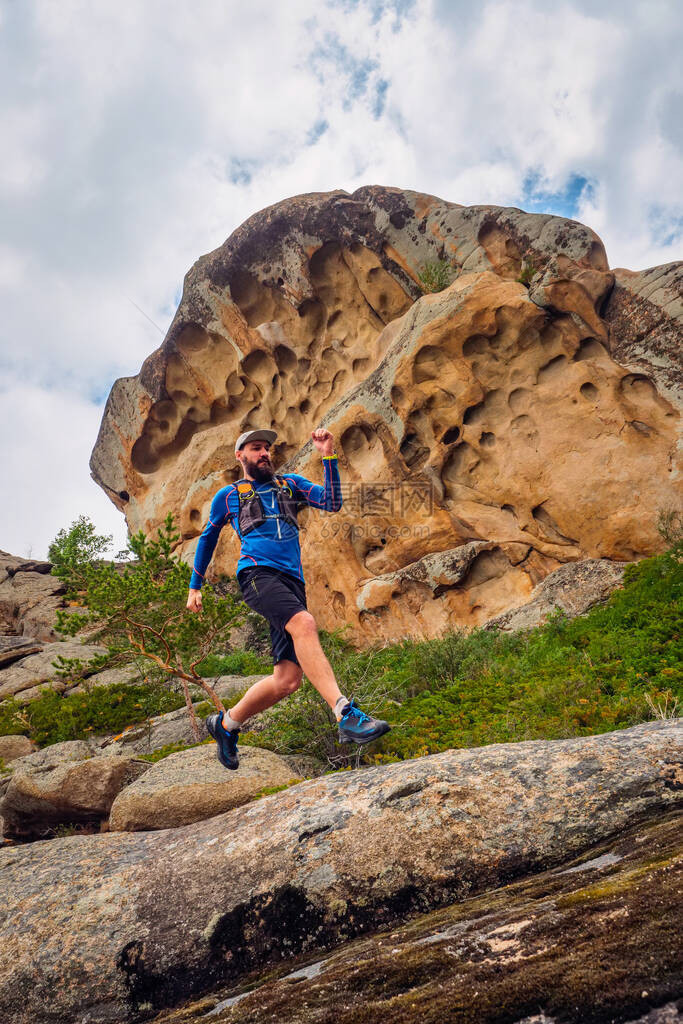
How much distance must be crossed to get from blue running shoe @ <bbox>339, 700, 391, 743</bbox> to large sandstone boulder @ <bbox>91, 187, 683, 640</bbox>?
1122cm

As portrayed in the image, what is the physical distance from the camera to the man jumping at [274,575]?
3836mm

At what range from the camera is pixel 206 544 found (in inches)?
190

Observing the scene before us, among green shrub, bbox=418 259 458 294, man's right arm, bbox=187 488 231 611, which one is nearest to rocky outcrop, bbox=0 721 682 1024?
man's right arm, bbox=187 488 231 611

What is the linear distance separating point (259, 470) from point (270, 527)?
18.1 inches

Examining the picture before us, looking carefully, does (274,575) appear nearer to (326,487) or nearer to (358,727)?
(326,487)

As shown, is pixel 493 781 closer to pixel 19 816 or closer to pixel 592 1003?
pixel 592 1003

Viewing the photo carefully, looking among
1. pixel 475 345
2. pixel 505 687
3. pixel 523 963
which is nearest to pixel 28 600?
pixel 475 345

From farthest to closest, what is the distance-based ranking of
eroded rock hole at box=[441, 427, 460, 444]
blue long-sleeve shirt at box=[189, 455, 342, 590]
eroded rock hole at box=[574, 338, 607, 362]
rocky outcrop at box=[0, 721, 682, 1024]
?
eroded rock hole at box=[441, 427, 460, 444]
eroded rock hole at box=[574, 338, 607, 362]
blue long-sleeve shirt at box=[189, 455, 342, 590]
rocky outcrop at box=[0, 721, 682, 1024]

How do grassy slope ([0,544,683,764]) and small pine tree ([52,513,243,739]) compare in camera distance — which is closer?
grassy slope ([0,544,683,764])

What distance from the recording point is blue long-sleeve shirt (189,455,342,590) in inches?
164

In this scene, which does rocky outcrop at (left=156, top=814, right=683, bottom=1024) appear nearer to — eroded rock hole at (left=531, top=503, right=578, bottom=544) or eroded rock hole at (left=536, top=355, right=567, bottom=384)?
eroded rock hole at (left=531, top=503, right=578, bottom=544)

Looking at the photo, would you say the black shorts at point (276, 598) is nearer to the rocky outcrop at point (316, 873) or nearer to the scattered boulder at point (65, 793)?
the rocky outcrop at point (316, 873)

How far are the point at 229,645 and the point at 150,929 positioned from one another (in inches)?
654

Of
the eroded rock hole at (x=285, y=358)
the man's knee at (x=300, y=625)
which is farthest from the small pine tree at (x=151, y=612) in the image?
the eroded rock hole at (x=285, y=358)
